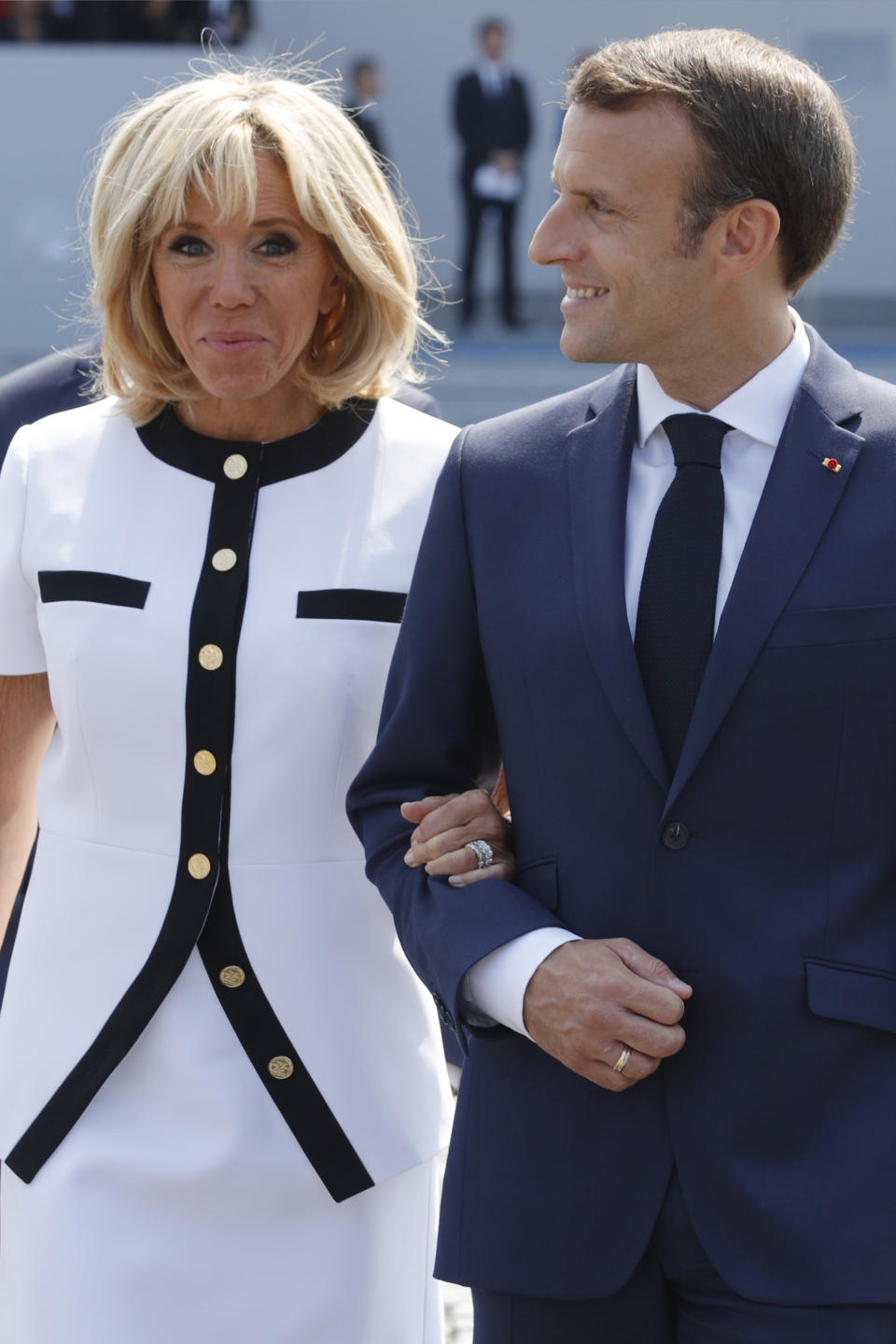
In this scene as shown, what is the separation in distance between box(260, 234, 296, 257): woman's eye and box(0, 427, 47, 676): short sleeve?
1.51 ft

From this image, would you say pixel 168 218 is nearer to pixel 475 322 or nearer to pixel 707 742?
pixel 707 742

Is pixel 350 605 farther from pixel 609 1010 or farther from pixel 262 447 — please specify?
pixel 609 1010

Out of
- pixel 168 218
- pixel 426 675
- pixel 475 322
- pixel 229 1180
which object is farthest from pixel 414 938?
pixel 475 322

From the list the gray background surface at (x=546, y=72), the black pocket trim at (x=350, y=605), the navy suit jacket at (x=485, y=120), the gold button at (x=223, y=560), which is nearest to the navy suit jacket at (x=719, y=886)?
the black pocket trim at (x=350, y=605)

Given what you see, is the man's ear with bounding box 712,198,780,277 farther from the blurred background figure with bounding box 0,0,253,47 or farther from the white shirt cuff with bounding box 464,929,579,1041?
the blurred background figure with bounding box 0,0,253,47

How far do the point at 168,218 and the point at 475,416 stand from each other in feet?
38.9

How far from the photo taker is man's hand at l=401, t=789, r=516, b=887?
79.7 inches

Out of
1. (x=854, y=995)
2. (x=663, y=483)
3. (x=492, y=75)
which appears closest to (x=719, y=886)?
(x=854, y=995)

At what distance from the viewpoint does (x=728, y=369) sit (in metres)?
Answer: 2.02

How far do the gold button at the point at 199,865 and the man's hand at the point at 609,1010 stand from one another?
25.0 inches

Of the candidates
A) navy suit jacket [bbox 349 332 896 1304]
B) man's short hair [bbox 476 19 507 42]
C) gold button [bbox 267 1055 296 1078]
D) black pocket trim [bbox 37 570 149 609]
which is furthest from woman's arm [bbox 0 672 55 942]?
man's short hair [bbox 476 19 507 42]

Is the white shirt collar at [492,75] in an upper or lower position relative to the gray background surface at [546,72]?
upper

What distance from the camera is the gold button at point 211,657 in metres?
2.39

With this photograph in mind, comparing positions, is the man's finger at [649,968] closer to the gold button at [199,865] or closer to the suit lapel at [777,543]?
the suit lapel at [777,543]
